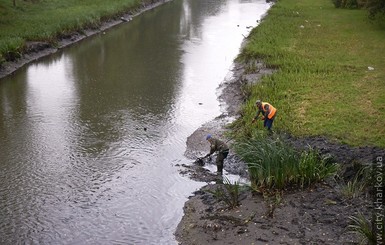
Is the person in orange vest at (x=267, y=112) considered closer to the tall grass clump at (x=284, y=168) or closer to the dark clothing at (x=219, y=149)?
the dark clothing at (x=219, y=149)

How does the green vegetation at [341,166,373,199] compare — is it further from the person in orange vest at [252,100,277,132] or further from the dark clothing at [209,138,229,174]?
the person in orange vest at [252,100,277,132]

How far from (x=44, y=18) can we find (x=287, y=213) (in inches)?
1296

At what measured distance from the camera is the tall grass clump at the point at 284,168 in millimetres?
14516

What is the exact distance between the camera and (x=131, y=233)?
14.0m

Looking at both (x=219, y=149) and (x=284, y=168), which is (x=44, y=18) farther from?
(x=284, y=168)

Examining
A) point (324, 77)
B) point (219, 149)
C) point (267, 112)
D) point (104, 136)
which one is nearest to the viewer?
point (219, 149)

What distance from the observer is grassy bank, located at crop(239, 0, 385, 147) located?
19516 mm

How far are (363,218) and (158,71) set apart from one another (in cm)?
2215

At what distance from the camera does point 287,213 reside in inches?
530

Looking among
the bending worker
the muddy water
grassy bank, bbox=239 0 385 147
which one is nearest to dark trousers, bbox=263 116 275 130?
grassy bank, bbox=239 0 385 147

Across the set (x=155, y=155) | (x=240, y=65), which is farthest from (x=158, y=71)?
(x=155, y=155)

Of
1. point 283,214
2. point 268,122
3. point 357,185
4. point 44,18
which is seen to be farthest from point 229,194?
point 44,18

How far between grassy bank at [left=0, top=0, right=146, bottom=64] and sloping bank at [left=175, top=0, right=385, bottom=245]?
21.2 m

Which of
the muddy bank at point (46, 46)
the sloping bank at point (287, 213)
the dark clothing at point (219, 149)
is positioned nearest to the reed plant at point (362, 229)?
the sloping bank at point (287, 213)
